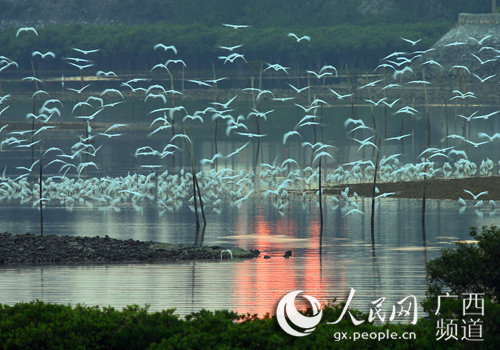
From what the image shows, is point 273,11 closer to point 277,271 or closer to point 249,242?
point 249,242

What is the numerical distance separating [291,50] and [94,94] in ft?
111

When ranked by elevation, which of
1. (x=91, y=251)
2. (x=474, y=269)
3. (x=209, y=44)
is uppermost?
(x=209, y=44)

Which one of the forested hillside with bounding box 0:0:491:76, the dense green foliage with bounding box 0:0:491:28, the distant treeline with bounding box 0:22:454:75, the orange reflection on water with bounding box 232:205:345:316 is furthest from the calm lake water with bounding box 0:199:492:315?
the dense green foliage with bounding box 0:0:491:28

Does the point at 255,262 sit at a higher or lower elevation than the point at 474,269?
lower

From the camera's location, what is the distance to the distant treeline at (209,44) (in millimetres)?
117688

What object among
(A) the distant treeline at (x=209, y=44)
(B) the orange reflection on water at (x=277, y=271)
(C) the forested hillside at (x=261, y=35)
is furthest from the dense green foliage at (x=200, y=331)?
(A) the distant treeline at (x=209, y=44)

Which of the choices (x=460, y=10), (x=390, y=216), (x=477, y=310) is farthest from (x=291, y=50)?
(x=477, y=310)

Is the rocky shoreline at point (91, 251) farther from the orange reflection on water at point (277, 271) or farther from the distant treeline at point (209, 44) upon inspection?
the distant treeline at point (209, 44)

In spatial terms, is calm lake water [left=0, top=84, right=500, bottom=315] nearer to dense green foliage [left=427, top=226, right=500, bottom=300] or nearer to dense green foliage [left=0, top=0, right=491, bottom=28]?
dense green foliage [left=427, top=226, right=500, bottom=300]

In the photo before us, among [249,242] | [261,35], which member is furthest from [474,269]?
[261,35]

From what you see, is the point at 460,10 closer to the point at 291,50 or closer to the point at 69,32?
the point at 291,50

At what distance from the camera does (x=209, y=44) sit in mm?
123188

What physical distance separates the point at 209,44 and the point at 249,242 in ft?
327

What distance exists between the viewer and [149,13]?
529 ft
